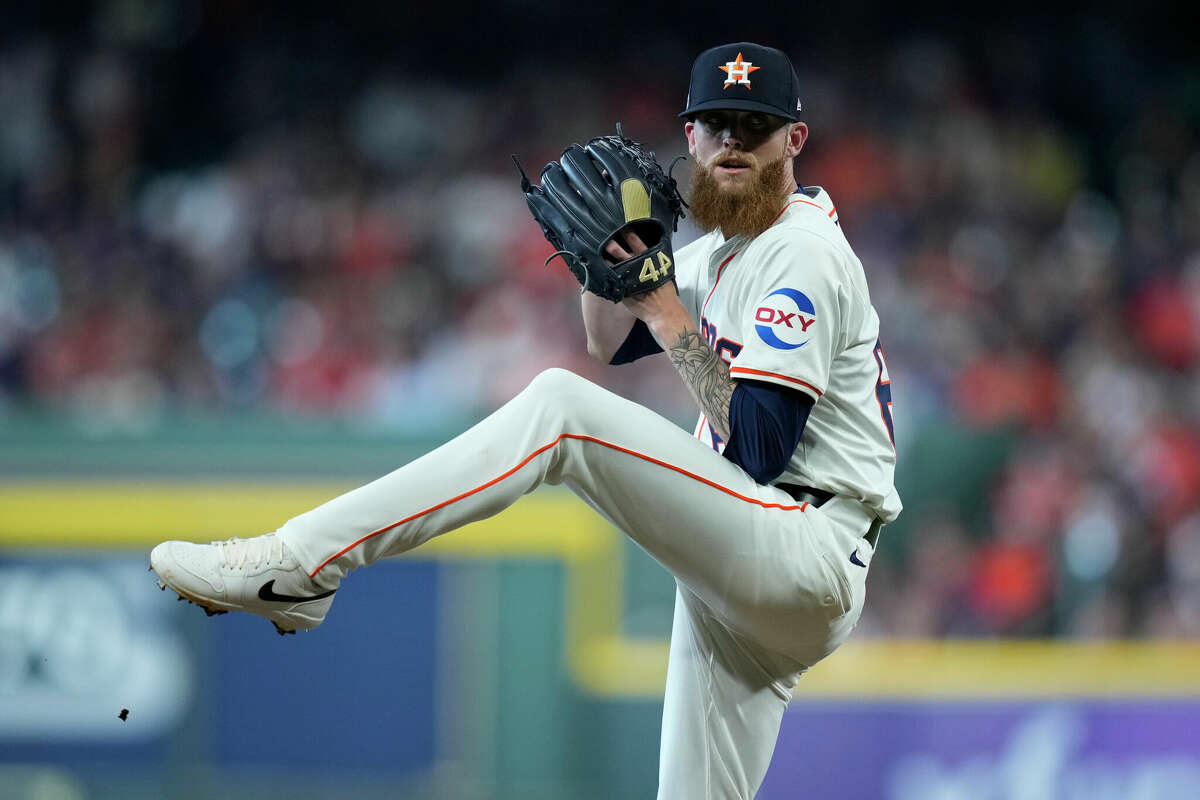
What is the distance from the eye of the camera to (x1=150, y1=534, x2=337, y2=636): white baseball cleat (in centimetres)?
279

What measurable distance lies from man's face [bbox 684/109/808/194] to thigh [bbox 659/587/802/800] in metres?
0.97

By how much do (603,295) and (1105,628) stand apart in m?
3.97

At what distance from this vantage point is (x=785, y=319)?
2971 millimetres

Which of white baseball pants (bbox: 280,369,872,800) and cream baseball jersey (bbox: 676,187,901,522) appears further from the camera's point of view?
cream baseball jersey (bbox: 676,187,901,522)

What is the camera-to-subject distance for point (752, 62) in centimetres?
317

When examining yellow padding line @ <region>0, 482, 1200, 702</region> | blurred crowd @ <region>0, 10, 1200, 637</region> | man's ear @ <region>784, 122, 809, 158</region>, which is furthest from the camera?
blurred crowd @ <region>0, 10, 1200, 637</region>

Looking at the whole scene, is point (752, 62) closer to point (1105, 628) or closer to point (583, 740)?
point (583, 740)

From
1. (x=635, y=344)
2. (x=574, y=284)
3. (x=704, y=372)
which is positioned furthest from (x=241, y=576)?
(x=574, y=284)

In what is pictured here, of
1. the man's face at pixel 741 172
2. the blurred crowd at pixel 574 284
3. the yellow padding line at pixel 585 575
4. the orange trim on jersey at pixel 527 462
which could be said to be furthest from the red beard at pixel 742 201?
the blurred crowd at pixel 574 284

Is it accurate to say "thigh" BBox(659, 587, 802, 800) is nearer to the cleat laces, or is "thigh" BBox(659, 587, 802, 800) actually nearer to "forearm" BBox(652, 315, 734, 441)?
"forearm" BBox(652, 315, 734, 441)

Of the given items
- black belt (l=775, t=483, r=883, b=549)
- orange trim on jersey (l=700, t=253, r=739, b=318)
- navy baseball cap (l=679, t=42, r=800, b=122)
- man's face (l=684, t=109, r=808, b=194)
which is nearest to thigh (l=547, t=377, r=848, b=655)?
black belt (l=775, t=483, r=883, b=549)

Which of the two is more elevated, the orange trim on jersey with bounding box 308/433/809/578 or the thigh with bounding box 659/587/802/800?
the orange trim on jersey with bounding box 308/433/809/578

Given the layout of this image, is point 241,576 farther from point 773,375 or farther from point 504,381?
point 504,381

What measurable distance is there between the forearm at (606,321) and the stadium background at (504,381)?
2.06 metres
